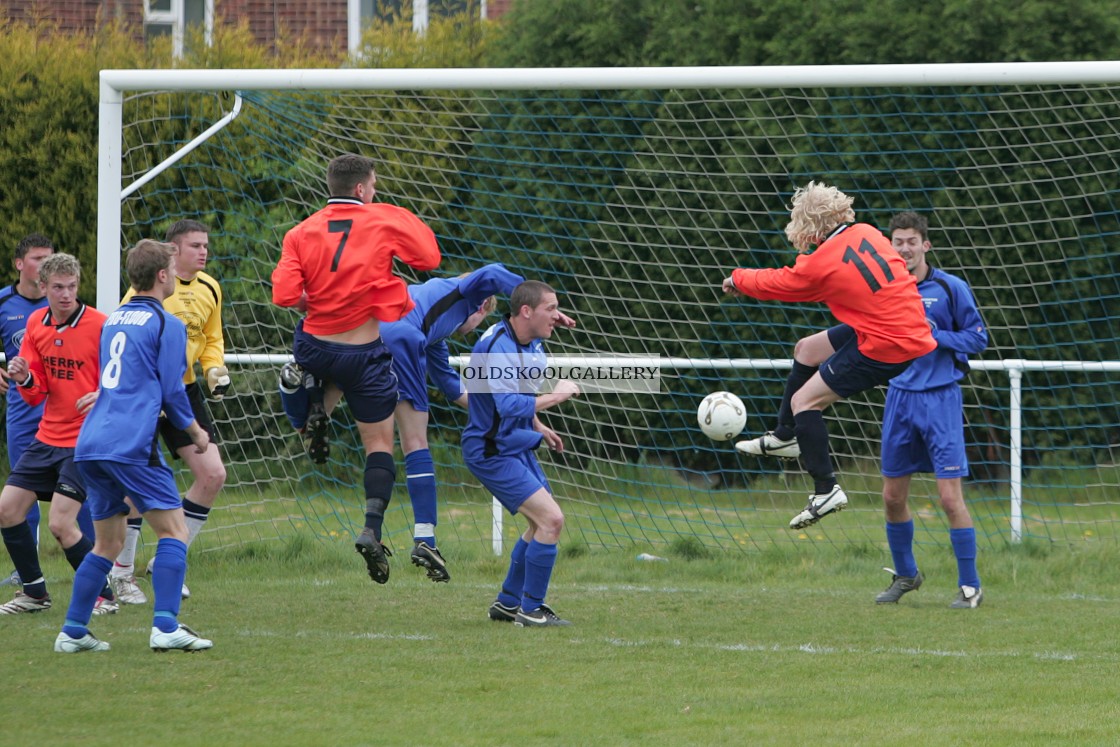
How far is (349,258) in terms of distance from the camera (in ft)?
21.6

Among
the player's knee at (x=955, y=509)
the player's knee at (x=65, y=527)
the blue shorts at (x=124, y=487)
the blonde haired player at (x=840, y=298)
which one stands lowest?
the player's knee at (x=65, y=527)

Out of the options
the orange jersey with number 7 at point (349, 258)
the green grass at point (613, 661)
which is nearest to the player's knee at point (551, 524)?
the green grass at point (613, 661)

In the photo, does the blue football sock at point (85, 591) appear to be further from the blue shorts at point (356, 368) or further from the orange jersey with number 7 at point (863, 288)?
the orange jersey with number 7 at point (863, 288)

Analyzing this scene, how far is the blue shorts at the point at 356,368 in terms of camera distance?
6.73 metres

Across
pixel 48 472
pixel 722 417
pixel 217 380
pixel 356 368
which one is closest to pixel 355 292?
pixel 356 368

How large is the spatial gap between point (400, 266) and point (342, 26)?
20.2 feet

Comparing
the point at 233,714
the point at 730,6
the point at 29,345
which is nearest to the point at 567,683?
the point at 233,714

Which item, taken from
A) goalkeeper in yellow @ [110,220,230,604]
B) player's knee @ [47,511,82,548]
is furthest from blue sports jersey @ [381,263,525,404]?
player's knee @ [47,511,82,548]

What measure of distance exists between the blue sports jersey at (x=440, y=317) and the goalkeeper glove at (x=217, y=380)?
910mm

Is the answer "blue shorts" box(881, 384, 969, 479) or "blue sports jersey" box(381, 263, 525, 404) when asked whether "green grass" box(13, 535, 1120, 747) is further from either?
"blue sports jersey" box(381, 263, 525, 404)

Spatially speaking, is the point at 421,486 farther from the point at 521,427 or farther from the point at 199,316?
the point at 199,316

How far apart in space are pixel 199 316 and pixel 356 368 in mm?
1568

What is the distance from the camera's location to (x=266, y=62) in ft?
41.3

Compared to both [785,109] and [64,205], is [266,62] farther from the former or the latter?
[785,109]
